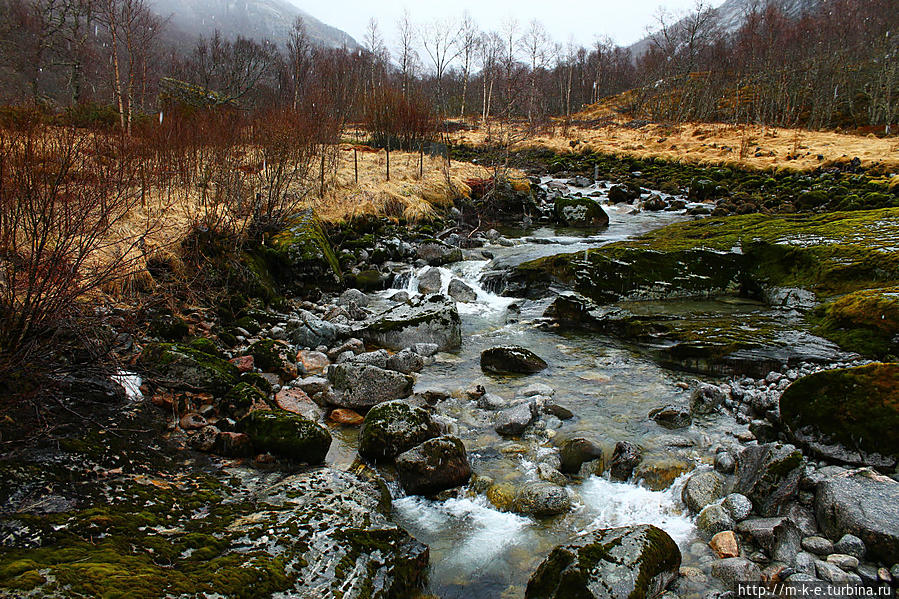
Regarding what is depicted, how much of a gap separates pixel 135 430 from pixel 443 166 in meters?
20.9

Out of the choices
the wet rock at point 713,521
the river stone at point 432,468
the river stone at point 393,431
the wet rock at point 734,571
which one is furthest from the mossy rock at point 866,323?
the river stone at point 393,431

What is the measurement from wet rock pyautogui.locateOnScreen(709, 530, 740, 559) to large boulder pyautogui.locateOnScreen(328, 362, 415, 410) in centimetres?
406

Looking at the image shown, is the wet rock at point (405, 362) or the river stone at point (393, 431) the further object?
the wet rock at point (405, 362)

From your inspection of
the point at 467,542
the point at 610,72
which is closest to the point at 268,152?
the point at 467,542

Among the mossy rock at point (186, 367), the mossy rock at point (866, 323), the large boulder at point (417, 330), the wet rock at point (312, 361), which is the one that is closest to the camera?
the mossy rock at point (186, 367)

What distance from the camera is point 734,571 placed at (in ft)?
11.0

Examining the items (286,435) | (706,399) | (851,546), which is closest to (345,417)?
(286,435)

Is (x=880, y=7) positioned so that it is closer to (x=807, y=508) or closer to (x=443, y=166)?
(x=443, y=166)

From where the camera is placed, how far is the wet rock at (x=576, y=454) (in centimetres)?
500

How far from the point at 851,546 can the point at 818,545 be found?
0.64 ft

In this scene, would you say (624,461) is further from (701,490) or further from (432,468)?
(432,468)

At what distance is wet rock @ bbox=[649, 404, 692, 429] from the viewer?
5801 millimetres

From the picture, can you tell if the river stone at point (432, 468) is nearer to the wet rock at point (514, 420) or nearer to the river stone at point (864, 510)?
the wet rock at point (514, 420)

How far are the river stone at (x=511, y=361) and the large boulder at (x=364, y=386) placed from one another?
162cm
